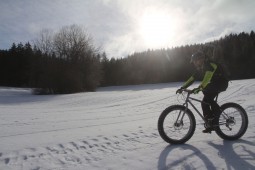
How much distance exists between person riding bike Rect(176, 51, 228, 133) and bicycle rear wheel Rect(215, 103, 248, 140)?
20cm

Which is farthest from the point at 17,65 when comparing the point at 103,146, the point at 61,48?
the point at 103,146

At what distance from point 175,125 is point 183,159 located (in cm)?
120

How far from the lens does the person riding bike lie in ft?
17.8

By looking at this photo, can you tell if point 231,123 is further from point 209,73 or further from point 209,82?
point 209,73

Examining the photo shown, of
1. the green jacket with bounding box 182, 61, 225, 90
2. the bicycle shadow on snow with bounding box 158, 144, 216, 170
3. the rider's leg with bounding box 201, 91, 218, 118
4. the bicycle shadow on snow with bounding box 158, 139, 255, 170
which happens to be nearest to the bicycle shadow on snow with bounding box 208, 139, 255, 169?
the bicycle shadow on snow with bounding box 158, 139, 255, 170

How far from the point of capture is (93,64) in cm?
4331

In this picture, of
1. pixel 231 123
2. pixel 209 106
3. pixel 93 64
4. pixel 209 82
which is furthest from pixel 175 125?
pixel 93 64

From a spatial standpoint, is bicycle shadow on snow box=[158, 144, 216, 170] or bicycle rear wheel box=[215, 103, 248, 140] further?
bicycle rear wheel box=[215, 103, 248, 140]

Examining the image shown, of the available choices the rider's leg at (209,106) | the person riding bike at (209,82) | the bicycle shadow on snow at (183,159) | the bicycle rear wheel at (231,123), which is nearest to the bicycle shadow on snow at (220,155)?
the bicycle shadow on snow at (183,159)

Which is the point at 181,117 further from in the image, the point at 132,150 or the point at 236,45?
the point at 236,45

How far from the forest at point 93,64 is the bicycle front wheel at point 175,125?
1.31m

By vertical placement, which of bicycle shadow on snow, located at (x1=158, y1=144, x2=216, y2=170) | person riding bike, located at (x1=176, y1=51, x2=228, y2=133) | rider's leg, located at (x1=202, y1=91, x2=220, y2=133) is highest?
person riding bike, located at (x1=176, y1=51, x2=228, y2=133)

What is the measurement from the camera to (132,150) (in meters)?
5.01

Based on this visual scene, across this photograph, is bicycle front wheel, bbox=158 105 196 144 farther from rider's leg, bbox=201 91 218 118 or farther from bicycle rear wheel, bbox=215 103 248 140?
bicycle rear wheel, bbox=215 103 248 140
